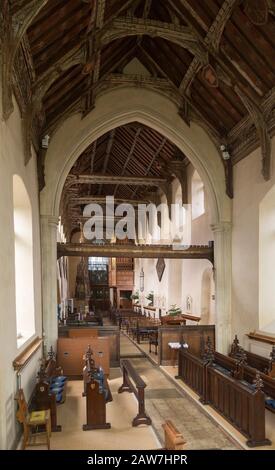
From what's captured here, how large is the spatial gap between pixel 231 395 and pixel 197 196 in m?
8.61

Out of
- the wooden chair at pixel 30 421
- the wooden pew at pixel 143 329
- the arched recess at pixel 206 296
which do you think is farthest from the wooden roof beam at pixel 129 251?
the wooden chair at pixel 30 421

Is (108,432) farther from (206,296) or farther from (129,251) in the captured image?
(206,296)

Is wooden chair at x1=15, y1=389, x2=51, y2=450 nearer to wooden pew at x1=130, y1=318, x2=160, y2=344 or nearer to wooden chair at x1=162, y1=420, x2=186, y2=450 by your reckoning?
wooden chair at x1=162, y1=420, x2=186, y2=450

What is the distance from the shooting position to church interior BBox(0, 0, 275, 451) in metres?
5.80

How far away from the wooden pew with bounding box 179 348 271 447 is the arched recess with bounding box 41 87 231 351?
2.32 m

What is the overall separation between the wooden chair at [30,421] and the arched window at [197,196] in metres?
9.29

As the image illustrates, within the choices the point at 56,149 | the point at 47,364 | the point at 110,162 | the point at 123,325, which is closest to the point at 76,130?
the point at 56,149

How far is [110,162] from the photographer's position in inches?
736

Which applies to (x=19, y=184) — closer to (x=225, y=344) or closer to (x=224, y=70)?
(x=224, y=70)

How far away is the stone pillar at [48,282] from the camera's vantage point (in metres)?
9.55

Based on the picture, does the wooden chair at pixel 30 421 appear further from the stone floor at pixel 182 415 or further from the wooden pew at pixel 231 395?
the wooden pew at pixel 231 395

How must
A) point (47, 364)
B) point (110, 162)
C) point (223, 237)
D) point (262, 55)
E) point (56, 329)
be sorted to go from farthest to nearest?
1. point (110, 162)
2. point (223, 237)
3. point (56, 329)
4. point (47, 364)
5. point (262, 55)

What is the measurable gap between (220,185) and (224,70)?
10.6 feet

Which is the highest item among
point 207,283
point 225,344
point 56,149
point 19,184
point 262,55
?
point 262,55
